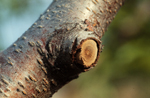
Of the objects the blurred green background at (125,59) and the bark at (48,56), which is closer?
the bark at (48,56)

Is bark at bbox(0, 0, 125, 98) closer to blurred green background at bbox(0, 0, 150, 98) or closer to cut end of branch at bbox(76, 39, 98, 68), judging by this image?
cut end of branch at bbox(76, 39, 98, 68)

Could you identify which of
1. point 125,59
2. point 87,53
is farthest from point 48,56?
point 125,59

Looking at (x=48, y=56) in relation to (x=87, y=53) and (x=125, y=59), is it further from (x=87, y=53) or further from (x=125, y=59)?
(x=125, y=59)

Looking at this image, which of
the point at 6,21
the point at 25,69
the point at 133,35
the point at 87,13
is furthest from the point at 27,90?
the point at 6,21

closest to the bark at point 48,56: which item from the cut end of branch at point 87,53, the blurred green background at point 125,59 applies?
the cut end of branch at point 87,53

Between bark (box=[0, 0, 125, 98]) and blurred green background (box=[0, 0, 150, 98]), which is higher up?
blurred green background (box=[0, 0, 150, 98])

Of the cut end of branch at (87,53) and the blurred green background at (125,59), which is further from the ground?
the blurred green background at (125,59)

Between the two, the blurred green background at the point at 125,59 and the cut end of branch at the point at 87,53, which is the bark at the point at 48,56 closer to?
the cut end of branch at the point at 87,53

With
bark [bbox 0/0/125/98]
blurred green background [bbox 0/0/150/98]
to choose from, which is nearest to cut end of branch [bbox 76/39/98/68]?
bark [bbox 0/0/125/98]
